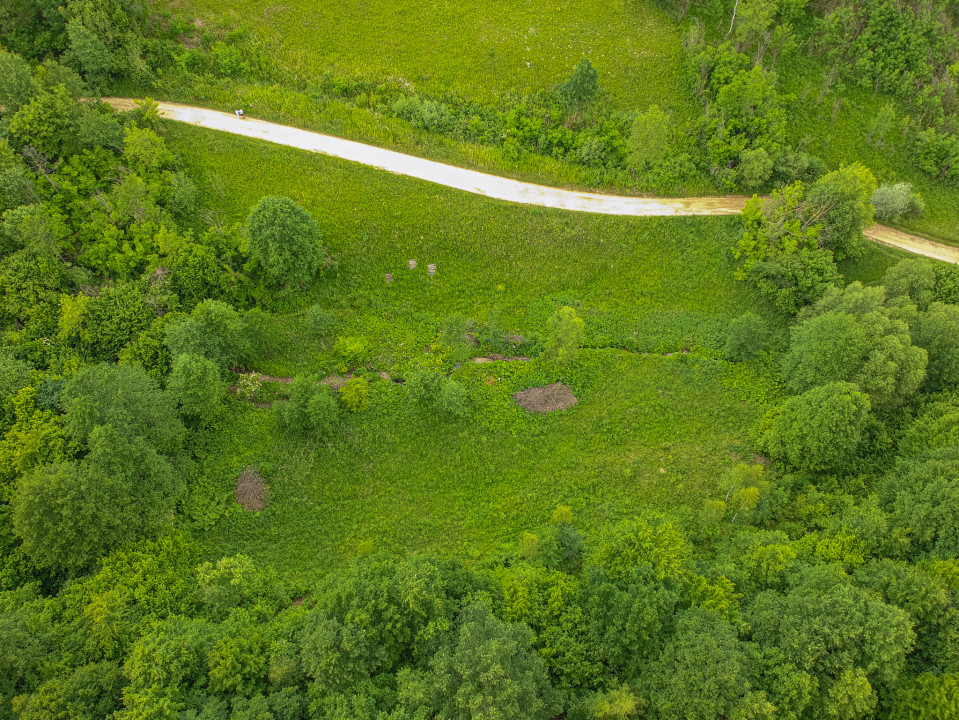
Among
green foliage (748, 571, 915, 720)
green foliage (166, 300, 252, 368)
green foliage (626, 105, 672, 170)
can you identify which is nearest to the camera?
green foliage (748, 571, 915, 720)

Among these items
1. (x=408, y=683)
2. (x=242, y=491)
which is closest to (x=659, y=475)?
(x=408, y=683)

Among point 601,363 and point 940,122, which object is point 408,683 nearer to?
point 601,363

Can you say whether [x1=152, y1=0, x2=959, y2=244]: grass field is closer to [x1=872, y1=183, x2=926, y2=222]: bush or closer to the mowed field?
the mowed field

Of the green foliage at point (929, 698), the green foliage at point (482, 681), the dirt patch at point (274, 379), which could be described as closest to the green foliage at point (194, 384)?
the dirt patch at point (274, 379)

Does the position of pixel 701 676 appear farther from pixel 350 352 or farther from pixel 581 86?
pixel 581 86

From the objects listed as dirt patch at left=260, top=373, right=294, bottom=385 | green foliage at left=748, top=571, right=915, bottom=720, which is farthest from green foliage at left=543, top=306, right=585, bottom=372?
green foliage at left=748, top=571, right=915, bottom=720

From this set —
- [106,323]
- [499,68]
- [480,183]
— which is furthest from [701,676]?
[499,68]
